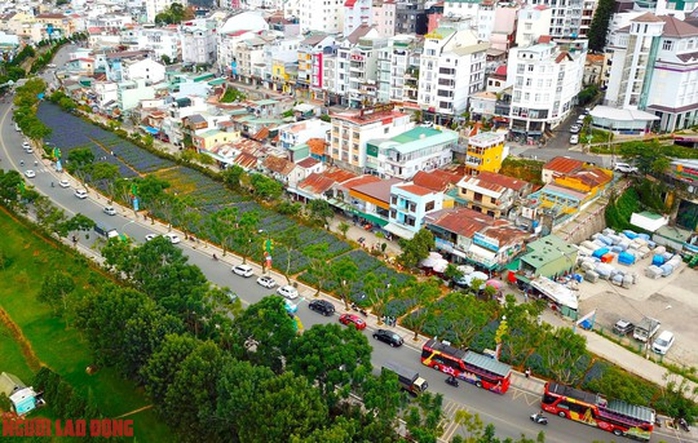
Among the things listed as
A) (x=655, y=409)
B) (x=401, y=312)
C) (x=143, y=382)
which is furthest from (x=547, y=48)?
(x=143, y=382)

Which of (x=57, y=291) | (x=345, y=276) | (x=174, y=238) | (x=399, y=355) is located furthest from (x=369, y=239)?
(x=57, y=291)

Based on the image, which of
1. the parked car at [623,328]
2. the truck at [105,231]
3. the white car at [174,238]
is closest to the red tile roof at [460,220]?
the parked car at [623,328]

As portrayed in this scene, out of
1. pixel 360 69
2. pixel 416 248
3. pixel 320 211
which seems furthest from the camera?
pixel 360 69

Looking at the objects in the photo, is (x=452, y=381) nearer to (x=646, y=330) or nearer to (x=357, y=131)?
(x=646, y=330)

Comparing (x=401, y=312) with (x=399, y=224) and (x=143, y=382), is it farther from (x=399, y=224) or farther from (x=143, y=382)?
(x=143, y=382)

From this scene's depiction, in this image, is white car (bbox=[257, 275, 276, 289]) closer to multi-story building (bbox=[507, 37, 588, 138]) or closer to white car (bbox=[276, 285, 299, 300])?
white car (bbox=[276, 285, 299, 300])

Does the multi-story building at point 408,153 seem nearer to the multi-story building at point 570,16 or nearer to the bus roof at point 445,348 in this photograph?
the bus roof at point 445,348
